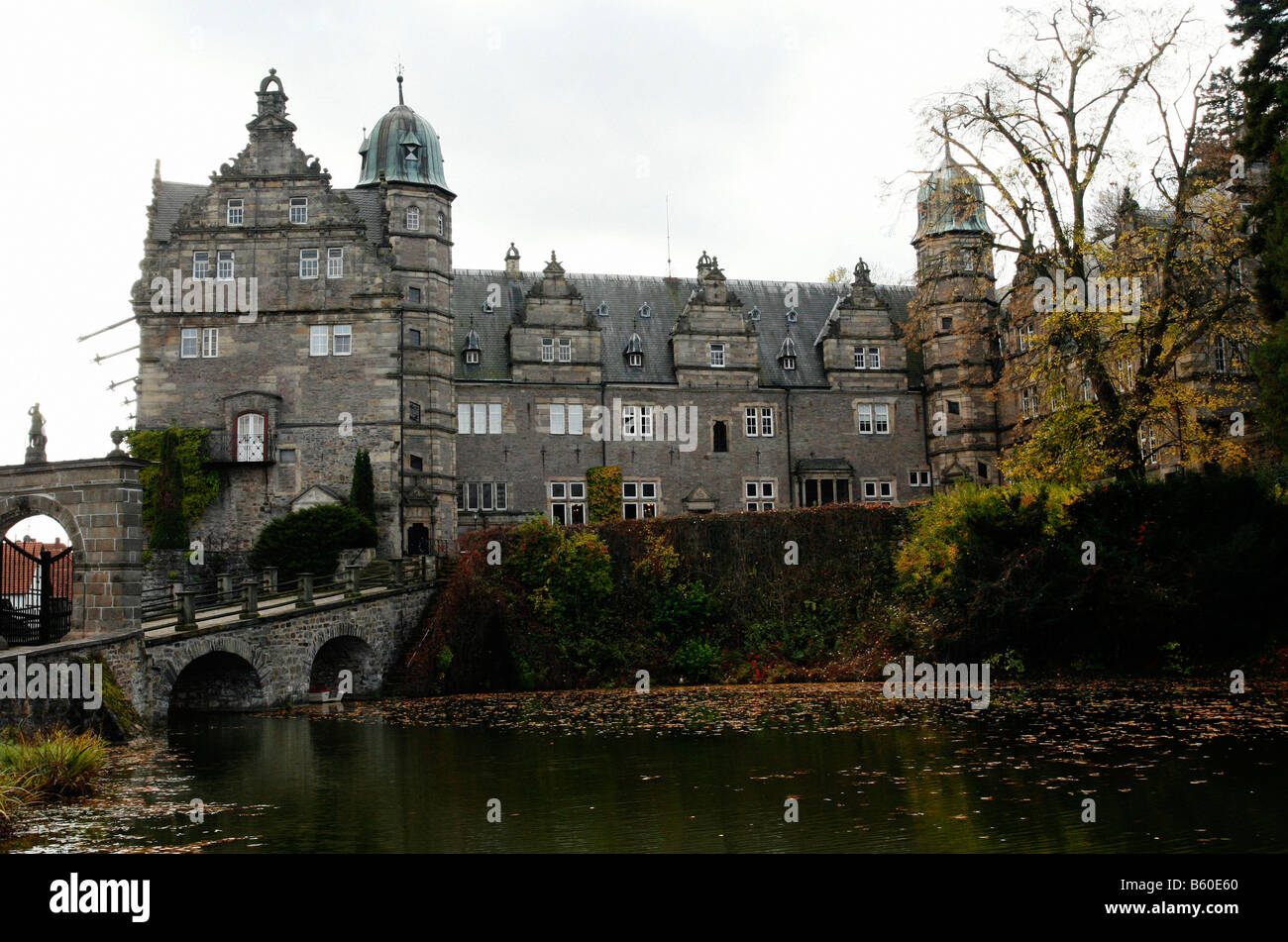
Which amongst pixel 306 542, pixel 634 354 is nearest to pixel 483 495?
pixel 634 354

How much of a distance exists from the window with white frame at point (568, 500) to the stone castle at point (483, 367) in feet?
0.26

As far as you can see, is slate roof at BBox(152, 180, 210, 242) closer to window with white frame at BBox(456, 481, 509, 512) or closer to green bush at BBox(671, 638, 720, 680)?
window with white frame at BBox(456, 481, 509, 512)

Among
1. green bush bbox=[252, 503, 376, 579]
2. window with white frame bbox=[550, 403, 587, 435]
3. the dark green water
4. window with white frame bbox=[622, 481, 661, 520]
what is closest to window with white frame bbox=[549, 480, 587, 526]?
window with white frame bbox=[622, 481, 661, 520]

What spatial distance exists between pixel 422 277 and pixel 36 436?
1976cm

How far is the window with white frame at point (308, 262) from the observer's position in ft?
116

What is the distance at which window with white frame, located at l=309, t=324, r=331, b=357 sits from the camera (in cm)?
3522

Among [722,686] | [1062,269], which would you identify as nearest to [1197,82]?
[1062,269]

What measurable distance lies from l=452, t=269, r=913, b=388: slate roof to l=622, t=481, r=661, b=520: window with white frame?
3.89 m

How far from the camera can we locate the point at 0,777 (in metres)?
11.8

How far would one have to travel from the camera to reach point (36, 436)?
20.1 m

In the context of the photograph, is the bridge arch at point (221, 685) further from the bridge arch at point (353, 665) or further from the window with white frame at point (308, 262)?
the window with white frame at point (308, 262)

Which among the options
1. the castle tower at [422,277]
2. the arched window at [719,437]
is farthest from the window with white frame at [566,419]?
the arched window at [719,437]

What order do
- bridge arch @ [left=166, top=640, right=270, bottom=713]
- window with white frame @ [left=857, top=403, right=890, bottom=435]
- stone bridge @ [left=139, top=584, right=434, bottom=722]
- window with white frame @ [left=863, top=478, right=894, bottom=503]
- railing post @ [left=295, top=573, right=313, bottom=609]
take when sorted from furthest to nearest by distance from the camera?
window with white frame @ [left=857, top=403, right=890, bottom=435], window with white frame @ [left=863, top=478, right=894, bottom=503], railing post @ [left=295, top=573, right=313, bottom=609], bridge arch @ [left=166, top=640, right=270, bottom=713], stone bridge @ [left=139, top=584, right=434, bottom=722]

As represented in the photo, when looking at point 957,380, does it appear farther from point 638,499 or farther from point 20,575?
point 20,575
